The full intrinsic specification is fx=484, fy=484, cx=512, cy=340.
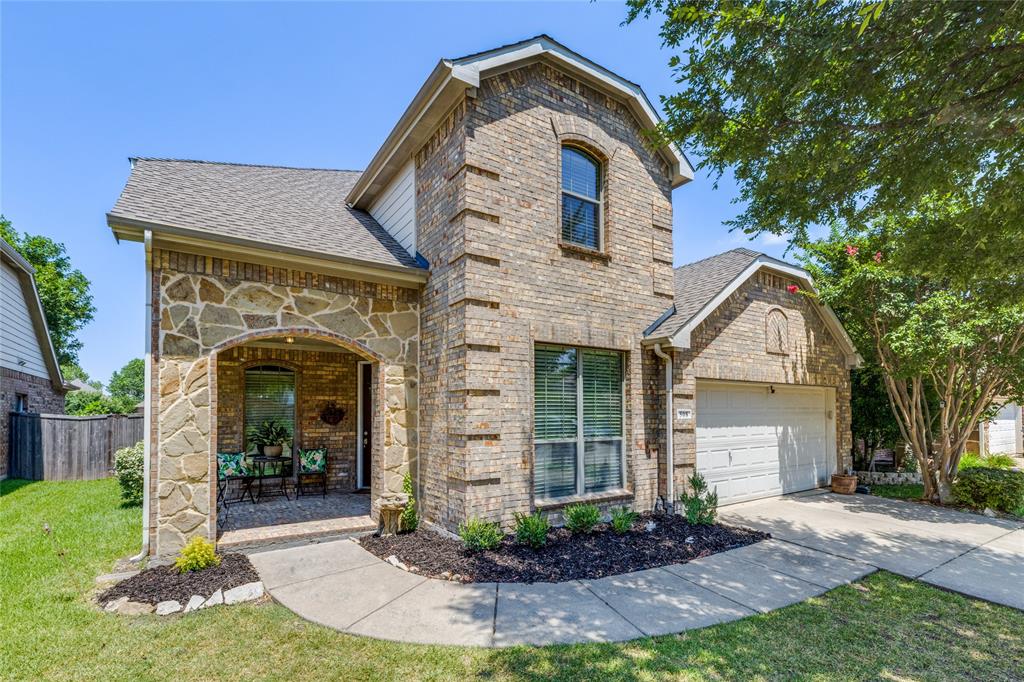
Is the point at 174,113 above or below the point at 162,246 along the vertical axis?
above

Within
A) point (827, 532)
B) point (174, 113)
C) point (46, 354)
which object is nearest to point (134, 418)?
point (46, 354)

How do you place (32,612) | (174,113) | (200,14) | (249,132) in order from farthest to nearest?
1. (249,132)
2. (174,113)
3. (200,14)
4. (32,612)

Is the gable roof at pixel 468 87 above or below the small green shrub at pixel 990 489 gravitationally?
above

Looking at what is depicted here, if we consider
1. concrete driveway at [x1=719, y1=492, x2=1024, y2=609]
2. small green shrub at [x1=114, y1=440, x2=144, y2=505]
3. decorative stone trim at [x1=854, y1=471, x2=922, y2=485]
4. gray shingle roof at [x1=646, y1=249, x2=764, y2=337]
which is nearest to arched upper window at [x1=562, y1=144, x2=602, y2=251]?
gray shingle roof at [x1=646, y1=249, x2=764, y2=337]

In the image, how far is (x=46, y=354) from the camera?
48.6ft

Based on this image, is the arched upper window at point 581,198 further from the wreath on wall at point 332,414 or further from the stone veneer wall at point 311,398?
the wreath on wall at point 332,414

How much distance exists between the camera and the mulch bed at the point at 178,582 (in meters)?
4.77

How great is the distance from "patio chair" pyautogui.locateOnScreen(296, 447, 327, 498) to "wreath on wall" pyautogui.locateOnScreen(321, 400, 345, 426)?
2.09 ft

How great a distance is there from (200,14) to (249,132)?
2.90m

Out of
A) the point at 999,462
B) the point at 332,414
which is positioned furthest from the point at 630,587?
the point at 999,462

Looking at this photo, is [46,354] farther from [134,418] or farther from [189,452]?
[189,452]

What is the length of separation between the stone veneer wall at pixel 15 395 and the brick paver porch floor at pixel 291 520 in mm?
8180

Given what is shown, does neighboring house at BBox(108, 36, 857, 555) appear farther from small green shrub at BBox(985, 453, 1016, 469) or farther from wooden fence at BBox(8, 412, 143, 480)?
small green shrub at BBox(985, 453, 1016, 469)

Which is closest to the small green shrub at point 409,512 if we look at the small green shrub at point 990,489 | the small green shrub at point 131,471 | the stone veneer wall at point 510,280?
the stone veneer wall at point 510,280
